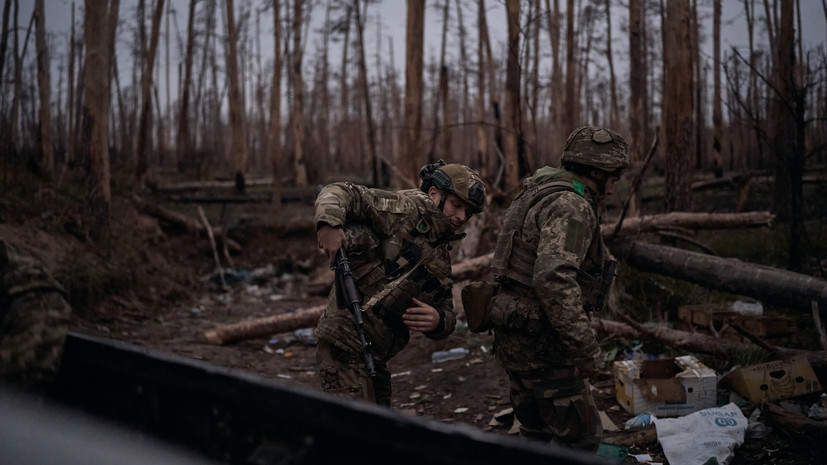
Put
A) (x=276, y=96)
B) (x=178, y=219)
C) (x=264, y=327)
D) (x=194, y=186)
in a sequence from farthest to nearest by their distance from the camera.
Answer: (x=276, y=96) < (x=194, y=186) < (x=178, y=219) < (x=264, y=327)

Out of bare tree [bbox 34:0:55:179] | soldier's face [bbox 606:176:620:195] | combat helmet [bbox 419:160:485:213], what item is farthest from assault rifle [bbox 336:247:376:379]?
bare tree [bbox 34:0:55:179]

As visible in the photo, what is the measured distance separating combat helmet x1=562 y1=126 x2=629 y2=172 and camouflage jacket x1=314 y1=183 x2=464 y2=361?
755mm

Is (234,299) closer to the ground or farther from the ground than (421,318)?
closer to the ground

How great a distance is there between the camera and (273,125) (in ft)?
52.9

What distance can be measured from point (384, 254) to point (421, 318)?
0.45 meters

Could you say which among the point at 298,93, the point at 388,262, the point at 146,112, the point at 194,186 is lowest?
the point at 388,262

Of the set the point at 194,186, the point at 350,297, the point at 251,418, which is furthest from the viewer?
the point at 194,186

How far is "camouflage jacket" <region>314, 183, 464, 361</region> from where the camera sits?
3.09 meters

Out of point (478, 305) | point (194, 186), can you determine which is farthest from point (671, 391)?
point (194, 186)

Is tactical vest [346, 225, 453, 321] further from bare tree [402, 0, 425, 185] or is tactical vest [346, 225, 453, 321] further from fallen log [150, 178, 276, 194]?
fallen log [150, 178, 276, 194]

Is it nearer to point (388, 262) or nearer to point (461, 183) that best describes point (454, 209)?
point (461, 183)

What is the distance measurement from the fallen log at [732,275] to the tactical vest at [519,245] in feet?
9.87

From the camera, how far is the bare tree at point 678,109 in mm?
6953

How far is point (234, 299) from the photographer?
9555 millimetres
